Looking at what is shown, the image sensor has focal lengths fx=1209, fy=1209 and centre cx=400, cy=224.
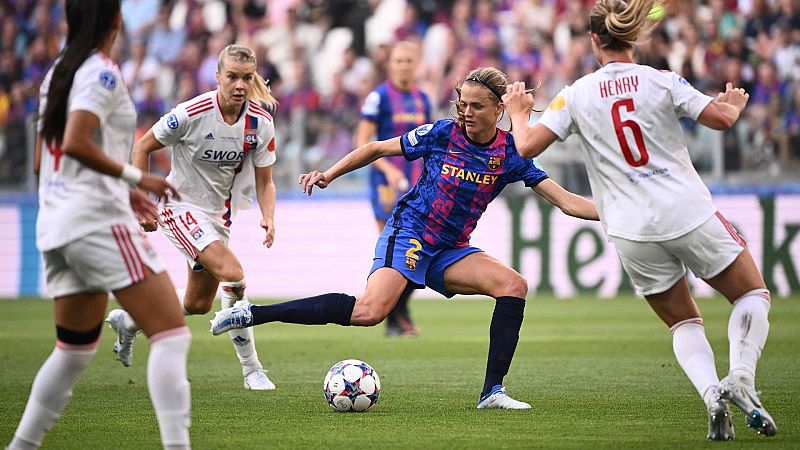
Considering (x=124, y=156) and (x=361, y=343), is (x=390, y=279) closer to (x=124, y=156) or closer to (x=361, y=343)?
(x=124, y=156)

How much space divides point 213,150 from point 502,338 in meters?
2.55

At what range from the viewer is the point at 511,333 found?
753 centimetres

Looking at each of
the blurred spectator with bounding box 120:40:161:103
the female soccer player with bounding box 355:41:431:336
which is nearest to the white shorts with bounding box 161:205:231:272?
the female soccer player with bounding box 355:41:431:336

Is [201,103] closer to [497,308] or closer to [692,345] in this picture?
[497,308]

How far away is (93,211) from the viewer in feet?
16.4

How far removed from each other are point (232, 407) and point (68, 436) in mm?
1368

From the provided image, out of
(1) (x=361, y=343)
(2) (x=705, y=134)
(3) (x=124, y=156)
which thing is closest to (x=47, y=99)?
(3) (x=124, y=156)

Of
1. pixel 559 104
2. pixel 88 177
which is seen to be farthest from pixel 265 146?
pixel 88 177

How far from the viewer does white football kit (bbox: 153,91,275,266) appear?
852cm

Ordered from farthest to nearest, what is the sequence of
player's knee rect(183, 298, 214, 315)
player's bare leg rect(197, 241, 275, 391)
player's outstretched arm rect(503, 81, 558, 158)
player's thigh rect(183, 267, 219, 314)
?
1. player's knee rect(183, 298, 214, 315)
2. player's thigh rect(183, 267, 219, 314)
3. player's bare leg rect(197, 241, 275, 391)
4. player's outstretched arm rect(503, 81, 558, 158)

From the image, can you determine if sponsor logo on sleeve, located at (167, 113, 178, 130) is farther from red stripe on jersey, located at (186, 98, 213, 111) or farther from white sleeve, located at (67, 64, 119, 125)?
white sleeve, located at (67, 64, 119, 125)

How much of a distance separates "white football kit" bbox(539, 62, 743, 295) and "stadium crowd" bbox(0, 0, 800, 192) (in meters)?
11.7

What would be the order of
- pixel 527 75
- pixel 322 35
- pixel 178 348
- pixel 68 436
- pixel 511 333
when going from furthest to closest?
pixel 322 35 < pixel 527 75 < pixel 511 333 < pixel 68 436 < pixel 178 348

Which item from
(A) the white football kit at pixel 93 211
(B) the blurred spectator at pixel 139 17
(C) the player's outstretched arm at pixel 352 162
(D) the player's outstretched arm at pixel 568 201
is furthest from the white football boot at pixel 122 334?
(B) the blurred spectator at pixel 139 17
